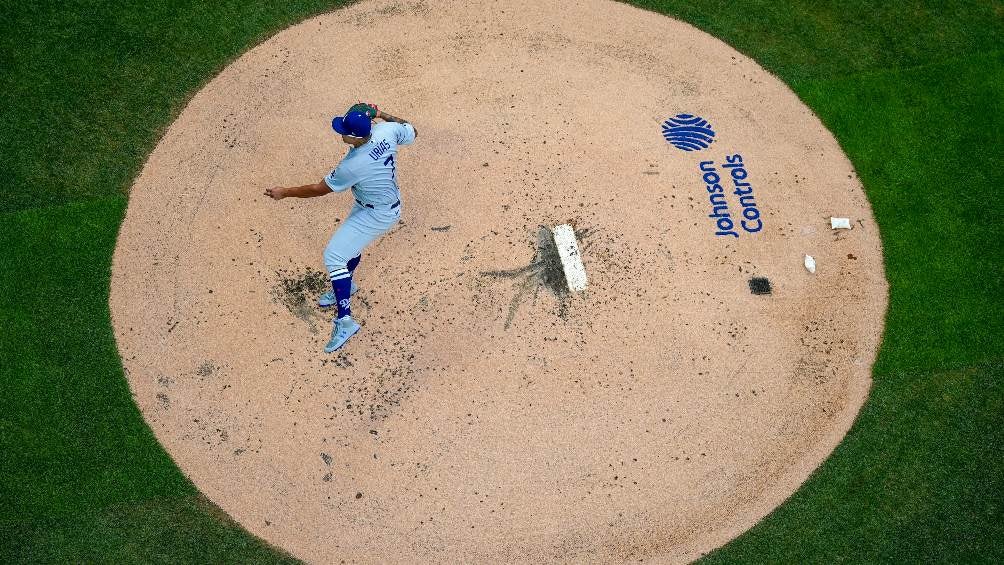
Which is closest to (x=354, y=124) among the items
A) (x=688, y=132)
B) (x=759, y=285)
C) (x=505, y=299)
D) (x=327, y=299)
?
(x=327, y=299)

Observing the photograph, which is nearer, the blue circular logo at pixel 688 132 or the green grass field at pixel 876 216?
the green grass field at pixel 876 216

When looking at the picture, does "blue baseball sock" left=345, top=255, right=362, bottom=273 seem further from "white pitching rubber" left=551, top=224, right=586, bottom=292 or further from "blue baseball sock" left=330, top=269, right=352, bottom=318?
"white pitching rubber" left=551, top=224, right=586, bottom=292

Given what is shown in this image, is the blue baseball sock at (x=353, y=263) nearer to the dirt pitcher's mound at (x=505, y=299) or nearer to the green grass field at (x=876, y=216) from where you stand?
the dirt pitcher's mound at (x=505, y=299)

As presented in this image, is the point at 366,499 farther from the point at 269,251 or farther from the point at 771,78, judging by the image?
the point at 771,78

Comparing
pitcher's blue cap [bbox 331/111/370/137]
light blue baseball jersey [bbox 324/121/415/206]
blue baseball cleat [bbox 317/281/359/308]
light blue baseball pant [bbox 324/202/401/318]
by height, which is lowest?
blue baseball cleat [bbox 317/281/359/308]

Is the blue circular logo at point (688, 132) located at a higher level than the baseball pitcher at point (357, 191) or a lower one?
lower

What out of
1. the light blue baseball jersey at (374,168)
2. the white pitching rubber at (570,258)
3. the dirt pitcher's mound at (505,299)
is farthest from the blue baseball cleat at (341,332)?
the white pitching rubber at (570,258)

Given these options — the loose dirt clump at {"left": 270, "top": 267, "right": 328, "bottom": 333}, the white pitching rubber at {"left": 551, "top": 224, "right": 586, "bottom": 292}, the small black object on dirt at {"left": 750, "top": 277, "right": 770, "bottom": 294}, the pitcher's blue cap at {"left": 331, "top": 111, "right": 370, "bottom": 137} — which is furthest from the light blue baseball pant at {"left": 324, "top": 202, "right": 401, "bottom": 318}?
the small black object on dirt at {"left": 750, "top": 277, "right": 770, "bottom": 294}
